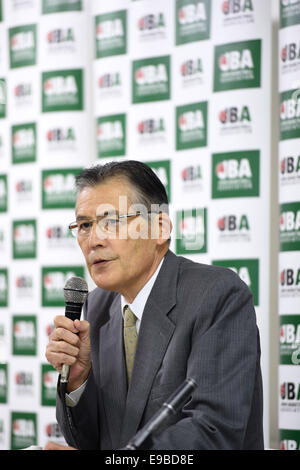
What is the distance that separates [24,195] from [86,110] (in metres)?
0.79

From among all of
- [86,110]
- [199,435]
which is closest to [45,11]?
[86,110]

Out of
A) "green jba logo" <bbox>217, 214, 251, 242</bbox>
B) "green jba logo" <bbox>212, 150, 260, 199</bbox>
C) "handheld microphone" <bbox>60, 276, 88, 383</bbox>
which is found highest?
"green jba logo" <bbox>212, 150, 260, 199</bbox>

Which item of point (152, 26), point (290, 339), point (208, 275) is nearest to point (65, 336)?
point (208, 275)

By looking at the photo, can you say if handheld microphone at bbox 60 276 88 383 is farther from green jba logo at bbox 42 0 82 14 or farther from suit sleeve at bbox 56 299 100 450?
green jba logo at bbox 42 0 82 14

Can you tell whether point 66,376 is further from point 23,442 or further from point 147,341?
point 23,442

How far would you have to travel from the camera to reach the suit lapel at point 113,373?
186 cm

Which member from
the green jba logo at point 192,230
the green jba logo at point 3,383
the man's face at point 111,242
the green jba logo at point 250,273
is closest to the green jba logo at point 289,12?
the green jba logo at point 192,230

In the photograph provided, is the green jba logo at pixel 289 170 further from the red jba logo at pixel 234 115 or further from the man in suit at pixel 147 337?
the man in suit at pixel 147 337

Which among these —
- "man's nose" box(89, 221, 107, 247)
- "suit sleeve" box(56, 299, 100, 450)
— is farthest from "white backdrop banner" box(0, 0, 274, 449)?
"man's nose" box(89, 221, 107, 247)

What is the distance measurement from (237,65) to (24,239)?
198 cm

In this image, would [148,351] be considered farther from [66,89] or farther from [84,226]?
[66,89]

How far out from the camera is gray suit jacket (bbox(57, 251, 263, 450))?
1498 mm

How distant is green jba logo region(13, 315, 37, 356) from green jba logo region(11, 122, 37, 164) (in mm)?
1193

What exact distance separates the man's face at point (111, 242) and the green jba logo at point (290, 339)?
1.64 m
